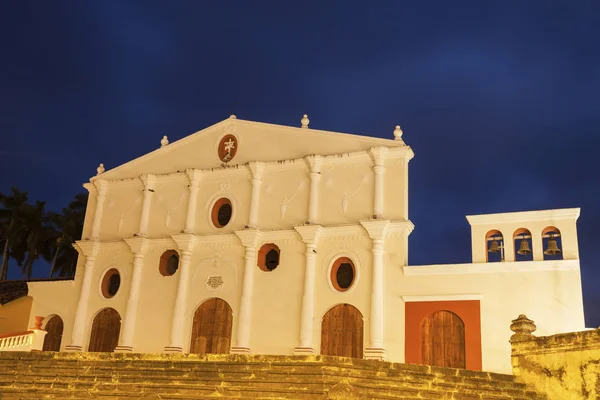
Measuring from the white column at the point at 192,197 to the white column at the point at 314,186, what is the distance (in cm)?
455

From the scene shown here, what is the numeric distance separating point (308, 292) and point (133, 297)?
6.88 meters

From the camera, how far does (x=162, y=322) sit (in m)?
24.0

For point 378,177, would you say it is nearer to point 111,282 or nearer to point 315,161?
point 315,161

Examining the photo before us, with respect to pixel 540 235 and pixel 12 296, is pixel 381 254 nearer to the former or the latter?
pixel 540 235

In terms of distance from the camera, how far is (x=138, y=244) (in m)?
25.2

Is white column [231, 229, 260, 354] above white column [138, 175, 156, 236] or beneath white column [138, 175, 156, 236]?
beneath

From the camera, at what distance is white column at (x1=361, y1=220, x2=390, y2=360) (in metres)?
20.5

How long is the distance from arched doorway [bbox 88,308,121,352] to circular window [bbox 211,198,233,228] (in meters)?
5.07

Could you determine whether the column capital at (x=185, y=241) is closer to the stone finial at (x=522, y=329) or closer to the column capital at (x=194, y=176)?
Answer: the column capital at (x=194, y=176)

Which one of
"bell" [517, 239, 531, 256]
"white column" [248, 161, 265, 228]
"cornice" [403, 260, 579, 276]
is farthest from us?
"white column" [248, 161, 265, 228]

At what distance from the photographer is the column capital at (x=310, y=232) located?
2242cm

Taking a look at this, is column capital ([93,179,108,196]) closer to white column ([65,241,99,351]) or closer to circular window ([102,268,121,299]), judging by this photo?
white column ([65,241,99,351])

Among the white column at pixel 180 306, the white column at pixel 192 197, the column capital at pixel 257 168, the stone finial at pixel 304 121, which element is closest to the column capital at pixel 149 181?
the white column at pixel 192 197

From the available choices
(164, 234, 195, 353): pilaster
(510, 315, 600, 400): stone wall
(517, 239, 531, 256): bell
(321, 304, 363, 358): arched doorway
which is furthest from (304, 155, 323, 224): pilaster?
(510, 315, 600, 400): stone wall
